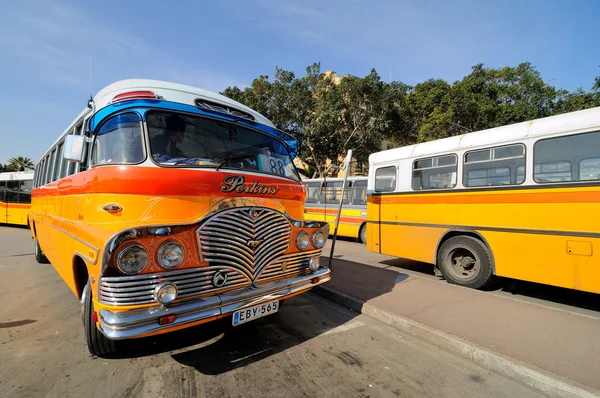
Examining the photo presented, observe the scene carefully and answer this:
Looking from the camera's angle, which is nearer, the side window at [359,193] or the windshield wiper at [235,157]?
the windshield wiper at [235,157]

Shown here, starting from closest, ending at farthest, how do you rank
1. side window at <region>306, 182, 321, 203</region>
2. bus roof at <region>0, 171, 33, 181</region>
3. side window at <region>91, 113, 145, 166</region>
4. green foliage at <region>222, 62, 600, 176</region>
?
side window at <region>91, 113, 145, 166</region>, side window at <region>306, 182, 321, 203</region>, bus roof at <region>0, 171, 33, 181</region>, green foliage at <region>222, 62, 600, 176</region>

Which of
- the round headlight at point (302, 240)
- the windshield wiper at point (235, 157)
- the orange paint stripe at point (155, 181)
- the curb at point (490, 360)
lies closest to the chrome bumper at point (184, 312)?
the round headlight at point (302, 240)

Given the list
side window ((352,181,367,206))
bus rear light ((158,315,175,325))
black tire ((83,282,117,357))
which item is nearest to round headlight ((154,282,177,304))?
bus rear light ((158,315,175,325))

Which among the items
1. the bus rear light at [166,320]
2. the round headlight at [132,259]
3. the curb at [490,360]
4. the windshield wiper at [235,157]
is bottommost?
the curb at [490,360]

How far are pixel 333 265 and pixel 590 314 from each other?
4.56m

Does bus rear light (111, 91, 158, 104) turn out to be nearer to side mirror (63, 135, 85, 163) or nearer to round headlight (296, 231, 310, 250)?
side mirror (63, 135, 85, 163)

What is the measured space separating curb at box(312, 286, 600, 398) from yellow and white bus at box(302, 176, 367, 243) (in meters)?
7.32

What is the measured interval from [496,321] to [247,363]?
3.29m

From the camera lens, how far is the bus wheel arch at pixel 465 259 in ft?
18.7

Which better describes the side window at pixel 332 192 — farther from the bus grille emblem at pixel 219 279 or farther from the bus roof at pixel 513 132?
the bus grille emblem at pixel 219 279

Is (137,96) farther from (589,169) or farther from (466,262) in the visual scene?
(466,262)

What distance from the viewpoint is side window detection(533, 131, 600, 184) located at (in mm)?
4453

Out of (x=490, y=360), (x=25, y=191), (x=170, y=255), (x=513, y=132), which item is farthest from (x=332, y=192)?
(x=25, y=191)

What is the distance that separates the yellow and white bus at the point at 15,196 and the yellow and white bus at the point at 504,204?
58.9 feet
